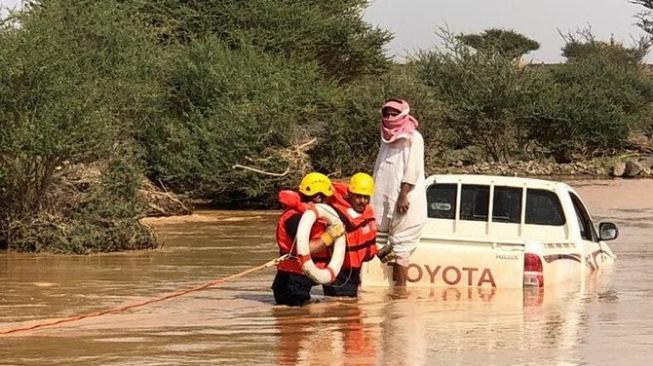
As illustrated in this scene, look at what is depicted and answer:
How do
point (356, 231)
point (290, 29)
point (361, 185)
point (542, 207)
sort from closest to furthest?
point (356, 231), point (361, 185), point (542, 207), point (290, 29)

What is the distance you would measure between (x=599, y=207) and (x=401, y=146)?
17.0 meters

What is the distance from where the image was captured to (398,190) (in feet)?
38.1

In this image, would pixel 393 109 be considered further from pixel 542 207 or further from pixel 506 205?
pixel 542 207

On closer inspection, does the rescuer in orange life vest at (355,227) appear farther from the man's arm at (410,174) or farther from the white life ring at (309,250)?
the man's arm at (410,174)

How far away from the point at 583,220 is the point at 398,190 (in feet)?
7.37

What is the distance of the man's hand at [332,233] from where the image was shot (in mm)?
10758

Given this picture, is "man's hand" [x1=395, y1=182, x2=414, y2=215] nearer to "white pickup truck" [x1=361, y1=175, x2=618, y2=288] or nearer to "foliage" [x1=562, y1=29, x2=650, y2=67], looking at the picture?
"white pickup truck" [x1=361, y1=175, x2=618, y2=288]

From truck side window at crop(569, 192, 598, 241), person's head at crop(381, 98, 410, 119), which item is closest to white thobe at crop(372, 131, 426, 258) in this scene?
person's head at crop(381, 98, 410, 119)

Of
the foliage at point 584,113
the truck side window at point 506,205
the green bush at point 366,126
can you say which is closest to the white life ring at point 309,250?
the truck side window at point 506,205

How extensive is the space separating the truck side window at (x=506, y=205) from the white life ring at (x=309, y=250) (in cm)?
201

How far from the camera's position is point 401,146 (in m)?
11.7

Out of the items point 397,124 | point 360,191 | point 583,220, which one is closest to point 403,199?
point 360,191

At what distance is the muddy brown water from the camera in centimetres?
884

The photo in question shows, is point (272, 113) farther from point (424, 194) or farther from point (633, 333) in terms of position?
point (633, 333)
